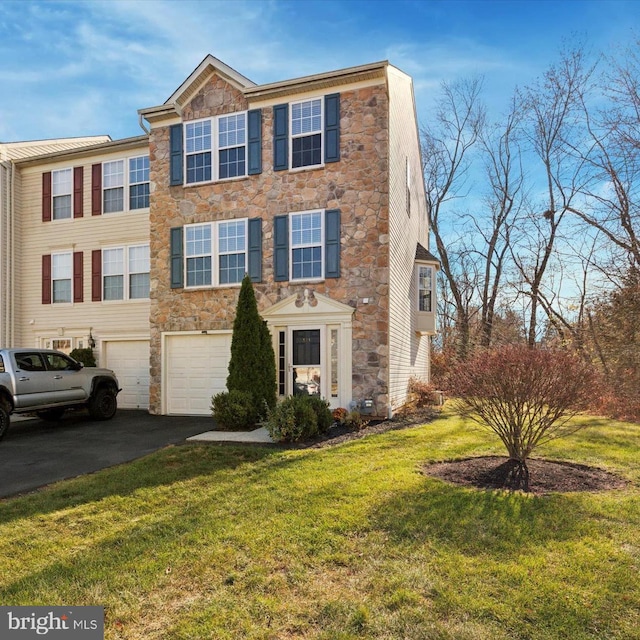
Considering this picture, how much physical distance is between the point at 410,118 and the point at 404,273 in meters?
5.07

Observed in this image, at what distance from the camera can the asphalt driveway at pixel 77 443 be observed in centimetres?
709

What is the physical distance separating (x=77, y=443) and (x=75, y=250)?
8.47 meters

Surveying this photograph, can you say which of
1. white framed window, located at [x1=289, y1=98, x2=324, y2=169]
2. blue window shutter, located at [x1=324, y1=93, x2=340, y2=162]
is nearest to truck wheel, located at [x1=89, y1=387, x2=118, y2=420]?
white framed window, located at [x1=289, y1=98, x2=324, y2=169]

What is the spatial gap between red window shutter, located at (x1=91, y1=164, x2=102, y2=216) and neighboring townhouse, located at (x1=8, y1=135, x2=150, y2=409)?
0.03 metres

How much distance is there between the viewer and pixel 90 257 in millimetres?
15477

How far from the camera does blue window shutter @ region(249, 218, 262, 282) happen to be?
12.3m

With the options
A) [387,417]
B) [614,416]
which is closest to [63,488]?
[387,417]

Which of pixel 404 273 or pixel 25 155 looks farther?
pixel 25 155

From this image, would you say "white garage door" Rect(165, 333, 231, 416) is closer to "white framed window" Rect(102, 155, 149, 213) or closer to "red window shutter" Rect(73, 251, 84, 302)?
"red window shutter" Rect(73, 251, 84, 302)

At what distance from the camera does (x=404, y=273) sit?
13508mm

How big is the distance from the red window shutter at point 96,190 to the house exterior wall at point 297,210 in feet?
9.63

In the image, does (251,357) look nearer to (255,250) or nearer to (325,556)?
(255,250)

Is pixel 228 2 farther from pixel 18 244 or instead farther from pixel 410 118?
pixel 18 244

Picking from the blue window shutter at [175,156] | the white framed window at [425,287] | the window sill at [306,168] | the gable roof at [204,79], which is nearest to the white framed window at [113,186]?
the blue window shutter at [175,156]
